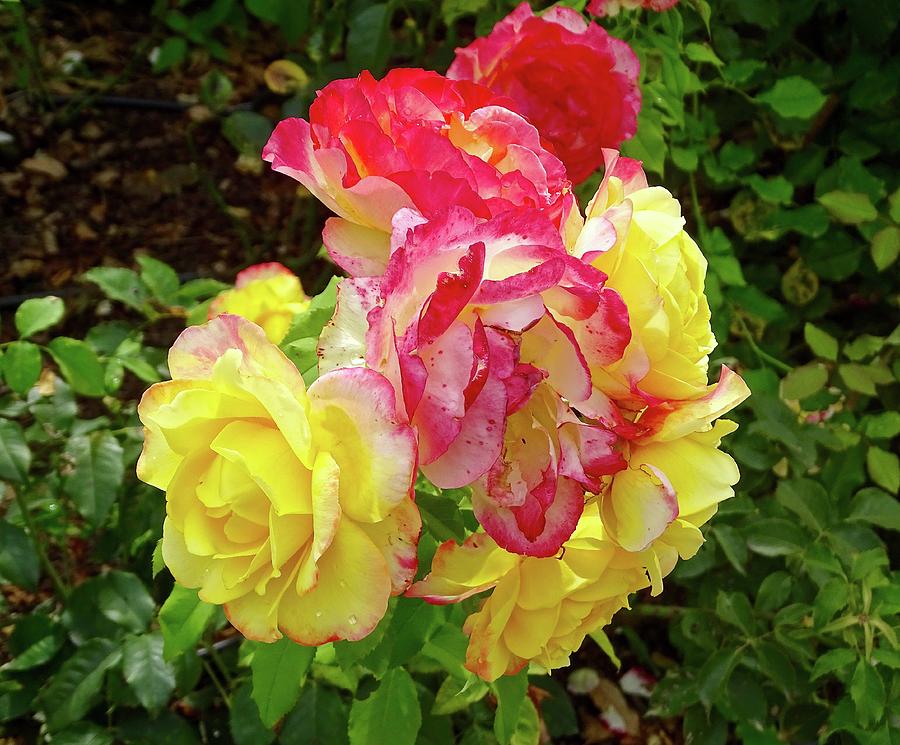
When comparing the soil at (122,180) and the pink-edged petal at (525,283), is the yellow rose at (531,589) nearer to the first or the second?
the pink-edged petal at (525,283)

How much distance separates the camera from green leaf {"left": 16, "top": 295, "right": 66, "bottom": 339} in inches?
36.6

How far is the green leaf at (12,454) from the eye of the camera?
0.89m

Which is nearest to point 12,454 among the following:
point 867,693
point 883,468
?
point 867,693

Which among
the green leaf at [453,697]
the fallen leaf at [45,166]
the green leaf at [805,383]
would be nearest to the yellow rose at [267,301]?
the green leaf at [453,697]

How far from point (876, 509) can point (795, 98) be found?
632 mm

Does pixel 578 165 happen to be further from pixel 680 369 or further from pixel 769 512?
pixel 769 512

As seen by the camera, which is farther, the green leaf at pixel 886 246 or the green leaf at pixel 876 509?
the green leaf at pixel 886 246

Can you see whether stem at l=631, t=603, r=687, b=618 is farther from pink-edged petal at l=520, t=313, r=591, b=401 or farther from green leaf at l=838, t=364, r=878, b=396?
pink-edged petal at l=520, t=313, r=591, b=401

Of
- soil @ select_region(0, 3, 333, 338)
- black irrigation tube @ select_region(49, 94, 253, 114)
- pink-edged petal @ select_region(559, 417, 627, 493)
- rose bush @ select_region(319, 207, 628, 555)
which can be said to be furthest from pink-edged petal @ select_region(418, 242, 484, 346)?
black irrigation tube @ select_region(49, 94, 253, 114)

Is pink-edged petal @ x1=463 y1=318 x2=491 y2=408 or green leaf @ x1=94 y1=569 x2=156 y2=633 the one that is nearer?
pink-edged petal @ x1=463 y1=318 x2=491 y2=408

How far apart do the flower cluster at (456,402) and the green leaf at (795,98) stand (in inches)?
35.1

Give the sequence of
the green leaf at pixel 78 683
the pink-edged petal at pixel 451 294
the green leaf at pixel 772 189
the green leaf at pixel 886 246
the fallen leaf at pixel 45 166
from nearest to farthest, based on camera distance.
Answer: the pink-edged petal at pixel 451 294 < the green leaf at pixel 78 683 < the green leaf at pixel 886 246 < the green leaf at pixel 772 189 < the fallen leaf at pixel 45 166

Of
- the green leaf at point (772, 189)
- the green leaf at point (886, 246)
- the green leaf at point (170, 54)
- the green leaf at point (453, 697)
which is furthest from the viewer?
the green leaf at point (170, 54)

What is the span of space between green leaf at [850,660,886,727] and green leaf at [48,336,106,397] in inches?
34.5
